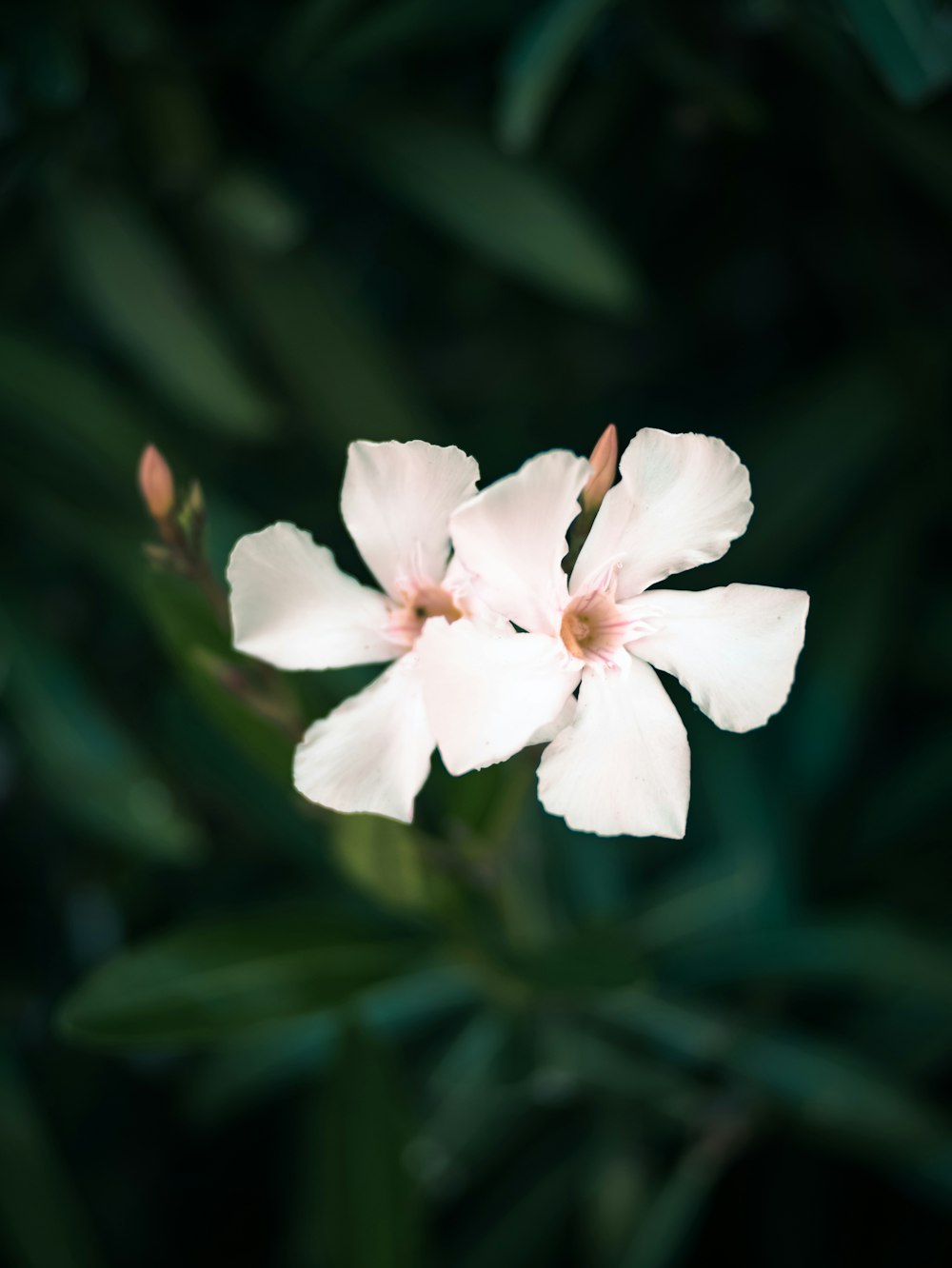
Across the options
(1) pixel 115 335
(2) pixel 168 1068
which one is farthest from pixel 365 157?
(2) pixel 168 1068

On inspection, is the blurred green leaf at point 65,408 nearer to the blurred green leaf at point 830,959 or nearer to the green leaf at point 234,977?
the green leaf at point 234,977

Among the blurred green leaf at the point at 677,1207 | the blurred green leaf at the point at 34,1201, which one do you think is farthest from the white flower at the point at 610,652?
the blurred green leaf at the point at 34,1201

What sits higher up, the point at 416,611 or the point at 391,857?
the point at 416,611

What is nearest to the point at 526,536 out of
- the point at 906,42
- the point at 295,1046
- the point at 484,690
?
the point at 484,690

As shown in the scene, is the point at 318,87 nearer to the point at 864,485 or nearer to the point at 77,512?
the point at 77,512

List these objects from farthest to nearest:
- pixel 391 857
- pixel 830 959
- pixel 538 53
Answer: pixel 830 959
pixel 538 53
pixel 391 857

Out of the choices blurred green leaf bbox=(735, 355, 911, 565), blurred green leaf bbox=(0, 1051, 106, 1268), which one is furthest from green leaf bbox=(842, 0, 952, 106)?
blurred green leaf bbox=(0, 1051, 106, 1268)

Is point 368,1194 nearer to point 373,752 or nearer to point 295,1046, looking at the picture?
point 295,1046
